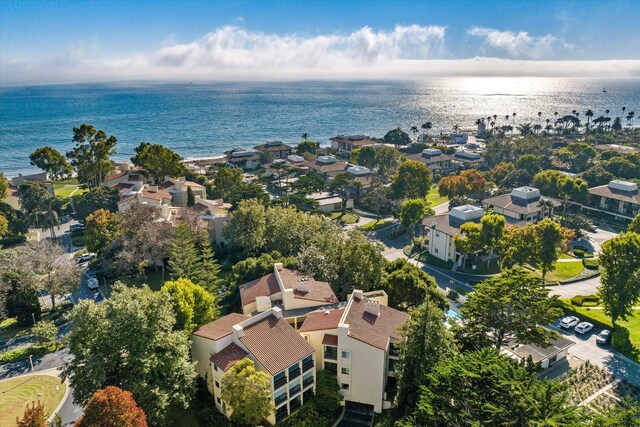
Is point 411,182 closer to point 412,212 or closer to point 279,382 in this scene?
point 412,212

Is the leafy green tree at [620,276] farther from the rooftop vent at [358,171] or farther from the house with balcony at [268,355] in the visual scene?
the rooftop vent at [358,171]

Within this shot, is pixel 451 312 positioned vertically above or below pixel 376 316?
below

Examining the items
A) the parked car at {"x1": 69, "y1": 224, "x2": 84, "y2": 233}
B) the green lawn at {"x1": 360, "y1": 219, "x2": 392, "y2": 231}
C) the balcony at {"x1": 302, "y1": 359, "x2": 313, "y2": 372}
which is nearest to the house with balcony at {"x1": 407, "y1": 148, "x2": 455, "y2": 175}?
the green lawn at {"x1": 360, "y1": 219, "x2": 392, "y2": 231}

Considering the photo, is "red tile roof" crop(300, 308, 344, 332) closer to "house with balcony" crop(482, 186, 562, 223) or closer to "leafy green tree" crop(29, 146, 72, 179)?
"house with balcony" crop(482, 186, 562, 223)

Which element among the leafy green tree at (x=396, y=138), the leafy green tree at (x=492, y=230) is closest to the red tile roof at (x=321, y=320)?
the leafy green tree at (x=492, y=230)

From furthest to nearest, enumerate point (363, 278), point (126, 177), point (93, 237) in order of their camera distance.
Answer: point (126, 177) → point (93, 237) → point (363, 278)

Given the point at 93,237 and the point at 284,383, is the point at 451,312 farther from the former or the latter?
the point at 93,237

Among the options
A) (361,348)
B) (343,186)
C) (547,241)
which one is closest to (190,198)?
(343,186)

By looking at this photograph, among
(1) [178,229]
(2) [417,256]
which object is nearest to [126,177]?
(1) [178,229]
